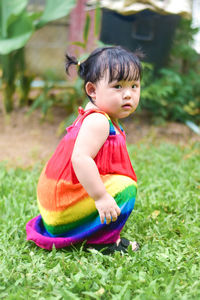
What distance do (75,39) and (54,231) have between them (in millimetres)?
3630

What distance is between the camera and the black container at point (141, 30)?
14.0 ft

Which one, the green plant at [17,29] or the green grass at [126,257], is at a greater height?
the green plant at [17,29]

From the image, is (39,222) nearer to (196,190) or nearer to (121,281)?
(121,281)

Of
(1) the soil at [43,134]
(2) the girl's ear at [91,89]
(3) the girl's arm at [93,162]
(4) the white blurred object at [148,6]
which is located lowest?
(1) the soil at [43,134]

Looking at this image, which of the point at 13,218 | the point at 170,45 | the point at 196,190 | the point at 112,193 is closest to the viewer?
the point at 112,193

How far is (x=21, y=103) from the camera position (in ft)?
15.0

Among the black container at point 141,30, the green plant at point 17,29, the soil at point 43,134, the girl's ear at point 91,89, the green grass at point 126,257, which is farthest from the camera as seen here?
the black container at point 141,30

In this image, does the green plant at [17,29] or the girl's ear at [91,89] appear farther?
the green plant at [17,29]

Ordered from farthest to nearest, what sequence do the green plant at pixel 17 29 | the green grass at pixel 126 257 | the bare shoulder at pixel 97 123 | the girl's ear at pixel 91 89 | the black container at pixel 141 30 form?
the black container at pixel 141 30 → the green plant at pixel 17 29 → the girl's ear at pixel 91 89 → the bare shoulder at pixel 97 123 → the green grass at pixel 126 257

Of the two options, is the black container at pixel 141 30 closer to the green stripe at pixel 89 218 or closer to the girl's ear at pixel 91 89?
the girl's ear at pixel 91 89

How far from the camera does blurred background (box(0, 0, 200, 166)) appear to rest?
13.2 ft

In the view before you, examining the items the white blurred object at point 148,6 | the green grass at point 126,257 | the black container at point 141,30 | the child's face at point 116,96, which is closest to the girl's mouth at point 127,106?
the child's face at point 116,96

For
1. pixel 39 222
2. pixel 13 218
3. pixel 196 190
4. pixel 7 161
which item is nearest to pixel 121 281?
pixel 39 222

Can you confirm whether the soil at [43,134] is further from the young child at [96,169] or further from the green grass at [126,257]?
the young child at [96,169]
